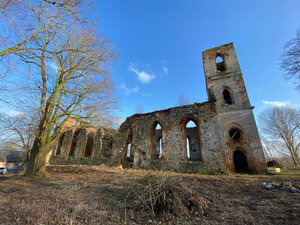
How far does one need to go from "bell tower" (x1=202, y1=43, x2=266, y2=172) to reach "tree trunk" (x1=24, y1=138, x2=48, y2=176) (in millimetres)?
11650

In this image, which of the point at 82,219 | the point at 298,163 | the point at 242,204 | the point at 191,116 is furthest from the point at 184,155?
the point at 298,163

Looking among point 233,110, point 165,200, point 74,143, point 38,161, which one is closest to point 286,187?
point 165,200

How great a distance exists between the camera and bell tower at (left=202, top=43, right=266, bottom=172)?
11422 mm

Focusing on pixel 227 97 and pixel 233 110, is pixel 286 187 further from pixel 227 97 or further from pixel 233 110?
pixel 227 97

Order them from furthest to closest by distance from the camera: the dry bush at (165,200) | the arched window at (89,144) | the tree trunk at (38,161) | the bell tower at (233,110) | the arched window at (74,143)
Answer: the arched window at (74,143)
the arched window at (89,144)
the bell tower at (233,110)
the tree trunk at (38,161)
the dry bush at (165,200)

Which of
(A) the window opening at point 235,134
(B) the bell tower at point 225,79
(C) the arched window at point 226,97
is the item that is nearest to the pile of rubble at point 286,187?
(A) the window opening at point 235,134

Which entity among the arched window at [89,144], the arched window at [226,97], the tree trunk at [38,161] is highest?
the arched window at [226,97]

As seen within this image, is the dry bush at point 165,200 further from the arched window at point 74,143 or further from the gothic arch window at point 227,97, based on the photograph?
the arched window at point 74,143

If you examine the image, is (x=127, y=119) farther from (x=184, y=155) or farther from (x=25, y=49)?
(x=25, y=49)

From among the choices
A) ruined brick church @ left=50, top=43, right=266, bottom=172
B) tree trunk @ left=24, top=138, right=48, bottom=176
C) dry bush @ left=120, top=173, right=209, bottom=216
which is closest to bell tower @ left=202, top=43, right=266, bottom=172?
ruined brick church @ left=50, top=43, right=266, bottom=172

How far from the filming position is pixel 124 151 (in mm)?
12570

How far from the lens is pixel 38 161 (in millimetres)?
7480

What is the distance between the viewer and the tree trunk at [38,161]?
7345 mm

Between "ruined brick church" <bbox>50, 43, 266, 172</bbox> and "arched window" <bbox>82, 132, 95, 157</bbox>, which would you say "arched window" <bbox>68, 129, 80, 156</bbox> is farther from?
"arched window" <bbox>82, 132, 95, 157</bbox>
